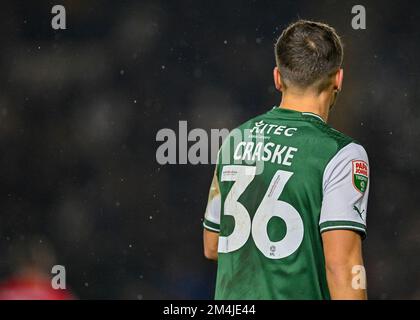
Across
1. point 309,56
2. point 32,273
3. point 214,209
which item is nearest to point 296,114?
point 309,56

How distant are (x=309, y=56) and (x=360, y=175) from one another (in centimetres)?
34

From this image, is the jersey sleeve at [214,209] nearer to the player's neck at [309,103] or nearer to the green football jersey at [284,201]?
the green football jersey at [284,201]

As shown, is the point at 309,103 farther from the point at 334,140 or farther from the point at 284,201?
the point at 284,201

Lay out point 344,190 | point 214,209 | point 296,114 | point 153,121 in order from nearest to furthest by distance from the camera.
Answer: point 344,190 < point 296,114 < point 214,209 < point 153,121

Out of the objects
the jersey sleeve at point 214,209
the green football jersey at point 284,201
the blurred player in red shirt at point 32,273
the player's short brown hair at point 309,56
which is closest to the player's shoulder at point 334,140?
the green football jersey at point 284,201

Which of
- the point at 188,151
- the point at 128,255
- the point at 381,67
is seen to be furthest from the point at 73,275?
the point at 381,67

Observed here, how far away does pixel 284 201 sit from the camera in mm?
2170

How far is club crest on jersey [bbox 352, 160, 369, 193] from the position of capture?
7.12 feet

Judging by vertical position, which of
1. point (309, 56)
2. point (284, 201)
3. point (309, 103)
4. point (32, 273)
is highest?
point (309, 56)

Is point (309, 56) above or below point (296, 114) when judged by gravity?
above

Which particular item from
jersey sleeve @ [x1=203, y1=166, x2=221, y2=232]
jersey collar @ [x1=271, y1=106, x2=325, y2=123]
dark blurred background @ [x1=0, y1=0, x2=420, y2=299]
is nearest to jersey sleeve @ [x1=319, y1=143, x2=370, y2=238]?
jersey collar @ [x1=271, y1=106, x2=325, y2=123]
